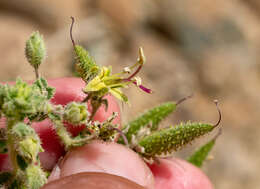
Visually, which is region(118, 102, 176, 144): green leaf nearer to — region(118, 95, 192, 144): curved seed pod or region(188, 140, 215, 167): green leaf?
region(118, 95, 192, 144): curved seed pod

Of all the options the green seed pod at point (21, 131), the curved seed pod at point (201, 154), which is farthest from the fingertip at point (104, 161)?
the curved seed pod at point (201, 154)

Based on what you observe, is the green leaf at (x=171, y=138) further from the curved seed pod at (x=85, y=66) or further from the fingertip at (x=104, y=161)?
the curved seed pod at (x=85, y=66)

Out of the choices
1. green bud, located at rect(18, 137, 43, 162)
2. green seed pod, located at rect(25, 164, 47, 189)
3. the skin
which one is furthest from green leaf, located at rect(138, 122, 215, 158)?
green bud, located at rect(18, 137, 43, 162)

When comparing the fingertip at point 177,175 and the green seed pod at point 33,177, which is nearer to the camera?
the green seed pod at point 33,177

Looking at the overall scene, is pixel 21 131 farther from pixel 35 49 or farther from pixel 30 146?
pixel 35 49

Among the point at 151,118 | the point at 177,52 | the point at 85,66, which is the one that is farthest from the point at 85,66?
the point at 177,52
